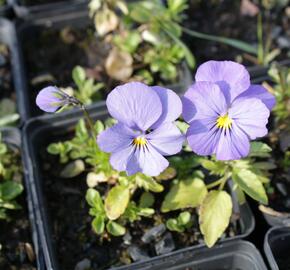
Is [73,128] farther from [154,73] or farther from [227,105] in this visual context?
[227,105]

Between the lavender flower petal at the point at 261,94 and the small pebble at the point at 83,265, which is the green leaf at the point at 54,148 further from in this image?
the lavender flower petal at the point at 261,94

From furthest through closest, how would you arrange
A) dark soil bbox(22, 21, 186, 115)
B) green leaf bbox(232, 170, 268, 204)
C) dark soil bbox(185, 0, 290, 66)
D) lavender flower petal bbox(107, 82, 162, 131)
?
1. dark soil bbox(185, 0, 290, 66)
2. dark soil bbox(22, 21, 186, 115)
3. green leaf bbox(232, 170, 268, 204)
4. lavender flower petal bbox(107, 82, 162, 131)

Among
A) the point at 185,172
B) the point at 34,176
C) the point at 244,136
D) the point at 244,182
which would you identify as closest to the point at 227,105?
the point at 244,136

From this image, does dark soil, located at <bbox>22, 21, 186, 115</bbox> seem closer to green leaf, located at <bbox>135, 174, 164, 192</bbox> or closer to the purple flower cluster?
green leaf, located at <bbox>135, 174, 164, 192</bbox>

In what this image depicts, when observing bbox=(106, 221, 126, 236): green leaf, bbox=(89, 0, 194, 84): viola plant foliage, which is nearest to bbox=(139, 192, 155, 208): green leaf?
bbox=(106, 221, 126, 236): green leaf

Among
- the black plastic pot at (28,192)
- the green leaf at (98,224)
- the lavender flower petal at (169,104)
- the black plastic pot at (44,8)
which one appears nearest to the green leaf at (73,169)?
the black plastic pot at (28,192)

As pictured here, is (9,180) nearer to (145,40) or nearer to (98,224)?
(98,224)
